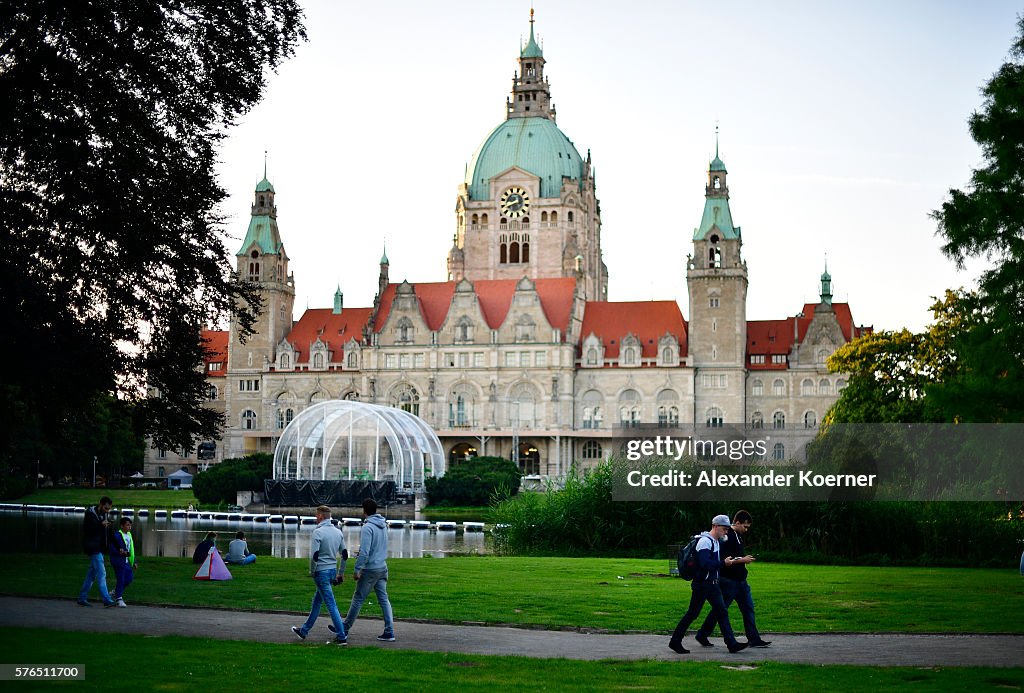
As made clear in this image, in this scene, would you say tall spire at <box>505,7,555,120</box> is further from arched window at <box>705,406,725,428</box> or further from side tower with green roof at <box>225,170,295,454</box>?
arched window at <box>705,406,725,428</box>

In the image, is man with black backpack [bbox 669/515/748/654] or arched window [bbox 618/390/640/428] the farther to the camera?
arched window [bbox 618/390/640/428]

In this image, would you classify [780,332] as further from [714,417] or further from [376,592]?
[376,592]

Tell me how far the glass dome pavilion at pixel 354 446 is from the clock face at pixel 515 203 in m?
46.5

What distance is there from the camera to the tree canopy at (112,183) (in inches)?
906

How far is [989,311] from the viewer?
30.4m

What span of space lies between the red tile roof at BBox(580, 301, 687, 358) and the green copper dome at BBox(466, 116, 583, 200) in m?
19.4

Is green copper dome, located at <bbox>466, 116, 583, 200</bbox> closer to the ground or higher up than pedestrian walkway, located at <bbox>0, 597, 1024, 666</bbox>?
higher up

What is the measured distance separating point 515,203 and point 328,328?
2329 cm

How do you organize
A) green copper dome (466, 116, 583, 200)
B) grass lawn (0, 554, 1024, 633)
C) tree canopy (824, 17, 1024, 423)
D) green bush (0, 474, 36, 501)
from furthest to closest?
green copper dome (466, 116, 583, 200) < green bush (0, 474, 36, 501) < tree canopy (824, 17, 1024, 423) < grass lawn (0, 554, 1024, 633)

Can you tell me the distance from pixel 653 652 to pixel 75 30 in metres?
15.3

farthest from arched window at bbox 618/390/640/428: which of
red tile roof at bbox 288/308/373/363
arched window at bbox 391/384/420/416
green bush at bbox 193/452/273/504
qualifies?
green bush at bbox 193/452/273/504

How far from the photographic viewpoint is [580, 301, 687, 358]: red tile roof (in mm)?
104750

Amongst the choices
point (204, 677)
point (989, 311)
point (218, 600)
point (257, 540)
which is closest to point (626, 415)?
point (257, 540)

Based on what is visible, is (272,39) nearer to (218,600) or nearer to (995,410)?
(218,600)
